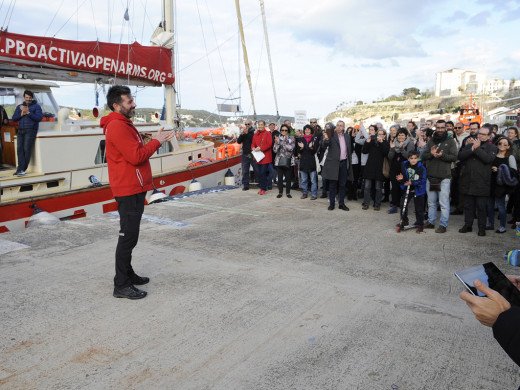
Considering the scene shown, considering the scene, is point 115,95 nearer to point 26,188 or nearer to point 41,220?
point 41,220

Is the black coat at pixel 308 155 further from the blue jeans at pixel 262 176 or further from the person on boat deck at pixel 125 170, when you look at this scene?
the person on boat deck at pixel 125 170

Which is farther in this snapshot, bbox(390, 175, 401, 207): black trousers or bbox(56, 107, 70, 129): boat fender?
bbox(56, 107, 70, 129): boat fender

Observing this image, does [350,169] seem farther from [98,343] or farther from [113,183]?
[98,343]

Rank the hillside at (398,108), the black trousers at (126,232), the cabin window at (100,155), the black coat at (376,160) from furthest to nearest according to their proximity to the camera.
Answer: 1. the hillside at (398,108)
2. the cabin window at (100,155)
3. the black coat at (376,160)
4. the black trousers at (126,232)

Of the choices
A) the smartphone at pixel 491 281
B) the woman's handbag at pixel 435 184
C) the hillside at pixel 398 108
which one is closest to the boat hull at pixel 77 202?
the woman's handbag at pixel 435 184

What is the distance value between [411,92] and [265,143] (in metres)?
135

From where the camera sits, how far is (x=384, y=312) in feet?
12.3

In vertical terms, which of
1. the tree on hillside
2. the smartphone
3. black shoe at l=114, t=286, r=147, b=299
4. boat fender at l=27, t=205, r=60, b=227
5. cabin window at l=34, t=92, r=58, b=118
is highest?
the tree on hillside

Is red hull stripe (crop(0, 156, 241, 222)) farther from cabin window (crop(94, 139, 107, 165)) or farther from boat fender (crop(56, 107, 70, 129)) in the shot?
boat fender (crop(56, 107, 70, 129))

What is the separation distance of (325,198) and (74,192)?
5.82m

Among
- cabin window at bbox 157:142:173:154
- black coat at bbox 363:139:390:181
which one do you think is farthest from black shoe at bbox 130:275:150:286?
cabin window at bbox 157:142:173:154

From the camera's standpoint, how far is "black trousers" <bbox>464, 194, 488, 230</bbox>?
Answer: 6719mm

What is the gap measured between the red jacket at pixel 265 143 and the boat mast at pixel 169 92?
349 centimetres

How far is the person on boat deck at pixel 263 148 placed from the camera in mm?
10500
